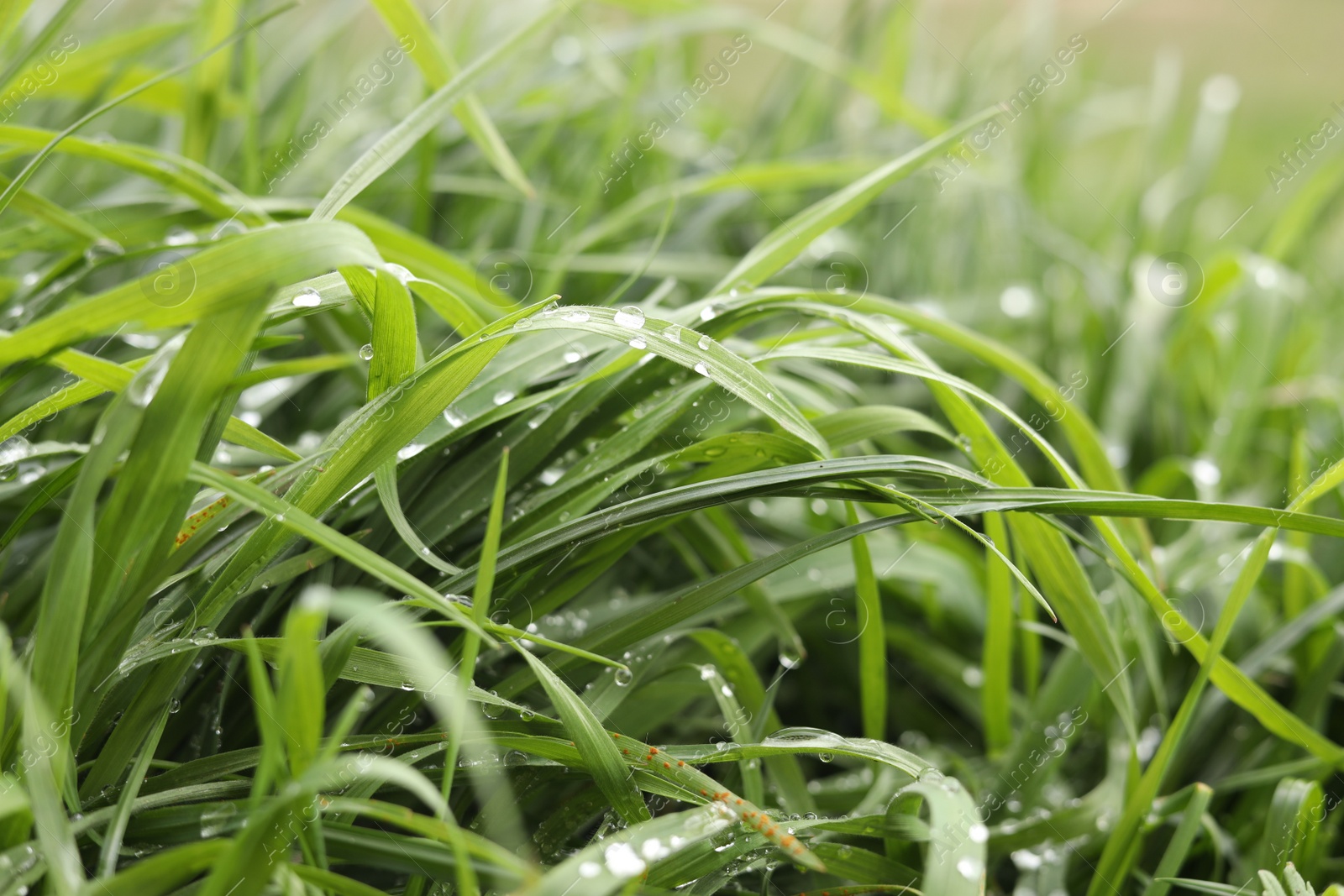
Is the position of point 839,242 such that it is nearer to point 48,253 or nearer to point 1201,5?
point 48,253

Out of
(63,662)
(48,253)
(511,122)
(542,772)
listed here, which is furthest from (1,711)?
(511,122)
